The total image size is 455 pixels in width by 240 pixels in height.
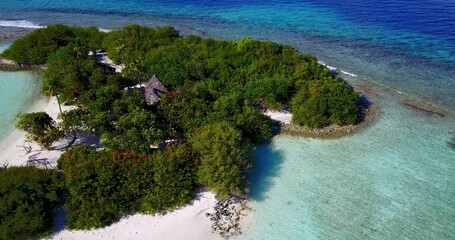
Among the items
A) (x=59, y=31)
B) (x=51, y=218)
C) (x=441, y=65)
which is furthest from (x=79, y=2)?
(x=441, y=65)

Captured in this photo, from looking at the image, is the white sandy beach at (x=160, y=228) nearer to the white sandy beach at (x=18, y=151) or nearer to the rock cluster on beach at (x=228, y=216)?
the rock cluster on beach at (x=228, y=216)

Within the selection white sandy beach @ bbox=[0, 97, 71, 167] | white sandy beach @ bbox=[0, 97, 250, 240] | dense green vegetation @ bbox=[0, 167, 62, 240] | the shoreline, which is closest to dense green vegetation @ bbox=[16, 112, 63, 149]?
white sandy beach @ bbox=[0, 97, 71, 167]

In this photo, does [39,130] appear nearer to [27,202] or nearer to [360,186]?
[27,202]

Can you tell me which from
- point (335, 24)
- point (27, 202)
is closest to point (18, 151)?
point (27, 202)

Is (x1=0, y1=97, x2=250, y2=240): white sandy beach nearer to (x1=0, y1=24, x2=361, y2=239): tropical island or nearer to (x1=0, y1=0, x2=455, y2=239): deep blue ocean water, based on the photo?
(x1=0, y1=24, x2=361, y2=239): tropical island

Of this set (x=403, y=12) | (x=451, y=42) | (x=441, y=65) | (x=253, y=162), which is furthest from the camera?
(x=403, y=12)

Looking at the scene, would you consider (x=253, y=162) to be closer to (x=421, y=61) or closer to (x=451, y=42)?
(x=421, y=61)

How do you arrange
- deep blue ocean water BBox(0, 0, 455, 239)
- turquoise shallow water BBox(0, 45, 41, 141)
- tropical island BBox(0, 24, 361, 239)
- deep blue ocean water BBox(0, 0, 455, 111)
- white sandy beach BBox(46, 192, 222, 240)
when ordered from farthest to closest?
1. deep blue ocean water BBox(0, 0, 455, 111)
2. turquoise shallow water BBox(0, 45, 41, 141)
3. deep blue ocean water BBox(0, 0, 455, 239)
4. tropical island BBox(0, 24, 361, 239)
5. white sandy beach BBox(46, 192, 222, 240)
